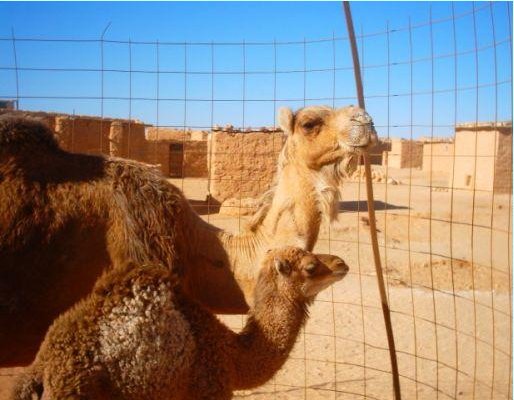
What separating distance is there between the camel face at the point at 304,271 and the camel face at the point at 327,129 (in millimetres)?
941

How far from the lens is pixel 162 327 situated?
106 inches

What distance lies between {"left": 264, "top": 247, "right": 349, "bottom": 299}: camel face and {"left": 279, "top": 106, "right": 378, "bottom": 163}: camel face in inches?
37.1

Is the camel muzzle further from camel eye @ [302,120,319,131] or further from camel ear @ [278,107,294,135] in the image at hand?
camel ear @ [278,107,294,135]

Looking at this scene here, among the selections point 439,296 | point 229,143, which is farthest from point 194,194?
point 439,296

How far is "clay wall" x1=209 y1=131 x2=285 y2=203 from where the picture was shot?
1341 cm

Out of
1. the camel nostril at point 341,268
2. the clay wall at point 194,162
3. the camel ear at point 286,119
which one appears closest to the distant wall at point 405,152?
the clay wall at point 194,162

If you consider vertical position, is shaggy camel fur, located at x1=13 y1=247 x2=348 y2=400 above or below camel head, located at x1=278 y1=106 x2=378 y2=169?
below

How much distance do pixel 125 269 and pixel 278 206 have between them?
1540mm

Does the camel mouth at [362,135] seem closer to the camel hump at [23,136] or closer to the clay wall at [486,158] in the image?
the camel hump at [23,136]

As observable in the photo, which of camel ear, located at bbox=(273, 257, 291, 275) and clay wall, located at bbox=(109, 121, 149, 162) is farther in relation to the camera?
clay wall, located at bbox=(109, 121, 149, 162)

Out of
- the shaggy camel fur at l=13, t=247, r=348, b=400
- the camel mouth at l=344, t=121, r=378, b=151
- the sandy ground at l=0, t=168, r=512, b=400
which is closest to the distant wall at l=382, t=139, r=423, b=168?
the sandy ground at l=0, t=168, r=512, b=400

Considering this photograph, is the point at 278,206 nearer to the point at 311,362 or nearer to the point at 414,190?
the point at 311,362

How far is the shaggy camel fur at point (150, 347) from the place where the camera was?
2471 millimetres

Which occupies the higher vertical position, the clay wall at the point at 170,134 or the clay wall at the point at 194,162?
the clay wall at the point at 170,134
